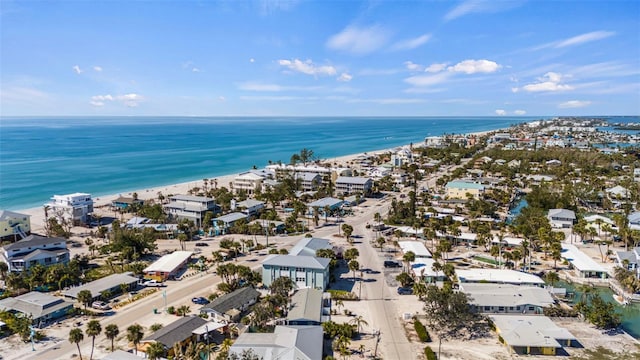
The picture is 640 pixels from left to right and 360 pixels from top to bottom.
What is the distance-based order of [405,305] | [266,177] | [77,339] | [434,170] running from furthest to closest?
[434,170] → [266,177] → [405,305] → [77,339]

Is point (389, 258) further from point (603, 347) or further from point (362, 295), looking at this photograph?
point (603, 347)

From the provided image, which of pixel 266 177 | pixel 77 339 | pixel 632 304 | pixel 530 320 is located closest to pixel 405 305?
pixel 530 320

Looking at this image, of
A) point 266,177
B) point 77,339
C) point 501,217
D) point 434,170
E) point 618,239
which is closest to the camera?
point 77,339

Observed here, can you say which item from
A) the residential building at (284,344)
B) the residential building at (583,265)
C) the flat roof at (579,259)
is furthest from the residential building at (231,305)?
the flat roof at (579,259)

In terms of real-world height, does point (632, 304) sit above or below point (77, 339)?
below

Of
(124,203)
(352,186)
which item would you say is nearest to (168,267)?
(124,203)

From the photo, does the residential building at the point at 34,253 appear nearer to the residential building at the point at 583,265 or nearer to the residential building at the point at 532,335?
the residential building at the point at 532,335
